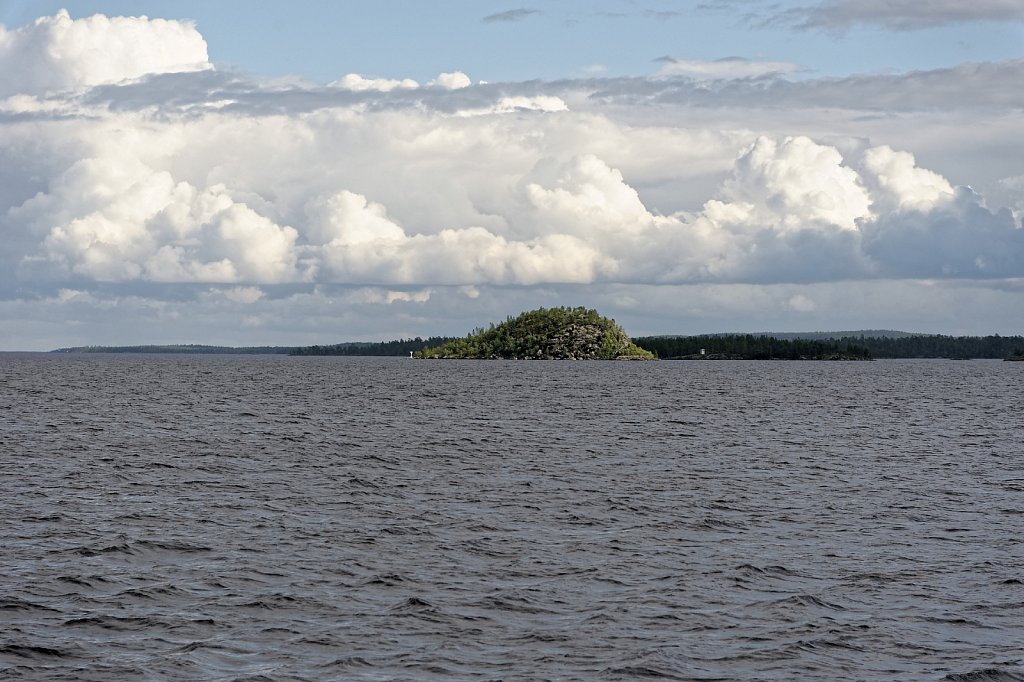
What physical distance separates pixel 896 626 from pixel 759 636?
3399mm

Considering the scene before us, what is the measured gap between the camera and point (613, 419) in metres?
90.9

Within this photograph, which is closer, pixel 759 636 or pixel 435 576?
pixel 759 636

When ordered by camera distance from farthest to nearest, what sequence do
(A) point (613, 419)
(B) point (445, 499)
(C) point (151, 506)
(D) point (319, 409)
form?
1. (D) point (319, 409)
2. (A) point (613, 419)
3. (B) point (445, 499)
4. (C) point (151, 506)

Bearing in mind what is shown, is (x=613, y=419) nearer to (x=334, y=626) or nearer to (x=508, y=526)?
(x=508, y=526)

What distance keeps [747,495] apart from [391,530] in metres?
16.1

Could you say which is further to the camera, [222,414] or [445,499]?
[222,414]

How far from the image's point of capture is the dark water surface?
23.4 m

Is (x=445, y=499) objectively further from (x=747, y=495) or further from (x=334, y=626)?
(x=334, y=626)

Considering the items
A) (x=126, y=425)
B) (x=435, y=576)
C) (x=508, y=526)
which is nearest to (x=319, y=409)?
(x=126, y=425)

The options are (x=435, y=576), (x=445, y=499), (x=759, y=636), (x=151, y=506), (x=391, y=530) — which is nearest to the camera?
(x=759, y=636)

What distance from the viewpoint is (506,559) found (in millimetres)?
32375

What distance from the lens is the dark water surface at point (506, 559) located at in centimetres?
2336

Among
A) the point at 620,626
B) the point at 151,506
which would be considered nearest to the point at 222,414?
the point at 151,506

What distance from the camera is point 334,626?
82.7ft
